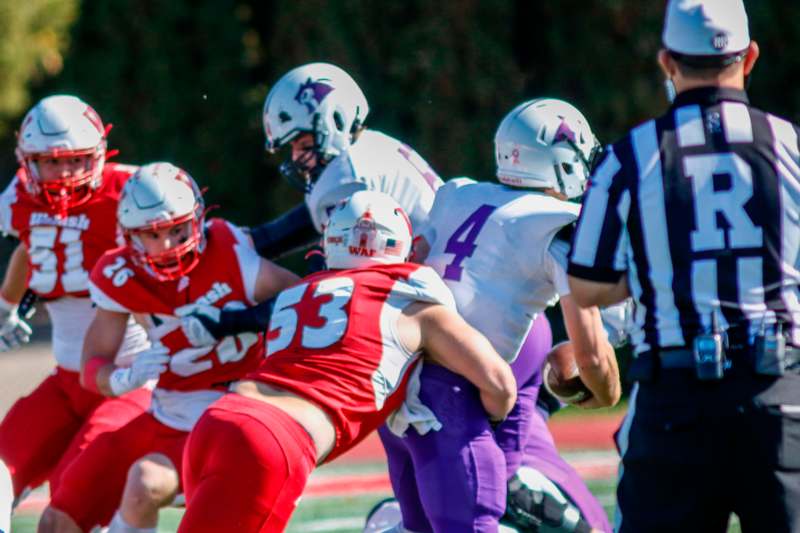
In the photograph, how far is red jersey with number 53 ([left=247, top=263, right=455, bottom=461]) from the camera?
12.7 ft

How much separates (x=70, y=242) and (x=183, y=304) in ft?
2.65

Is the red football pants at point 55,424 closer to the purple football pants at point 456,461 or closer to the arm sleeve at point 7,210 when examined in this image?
the arm sleeve at point 7,210

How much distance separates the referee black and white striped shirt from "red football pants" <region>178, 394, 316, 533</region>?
0.99 meters

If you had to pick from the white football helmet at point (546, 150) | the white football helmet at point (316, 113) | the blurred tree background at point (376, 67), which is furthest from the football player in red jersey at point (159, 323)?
the blurred tree background at point (376, 67)

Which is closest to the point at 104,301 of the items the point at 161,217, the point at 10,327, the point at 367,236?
the point at 161,217

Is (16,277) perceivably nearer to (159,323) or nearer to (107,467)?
(159,323)

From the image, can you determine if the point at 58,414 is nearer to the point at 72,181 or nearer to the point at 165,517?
the point at 72,181

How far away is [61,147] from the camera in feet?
17.6

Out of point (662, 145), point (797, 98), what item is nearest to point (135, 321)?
point (662, 145)

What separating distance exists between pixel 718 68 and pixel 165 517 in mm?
4248

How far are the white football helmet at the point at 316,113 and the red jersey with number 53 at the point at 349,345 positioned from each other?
121 centimetres

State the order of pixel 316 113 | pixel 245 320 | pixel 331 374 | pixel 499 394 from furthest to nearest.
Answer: pixel 316 113, pixel 245 320, pixel 499 394, pixel 331 374

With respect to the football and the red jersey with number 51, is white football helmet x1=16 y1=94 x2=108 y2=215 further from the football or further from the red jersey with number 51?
the football

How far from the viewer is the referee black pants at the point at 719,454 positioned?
3166mm
